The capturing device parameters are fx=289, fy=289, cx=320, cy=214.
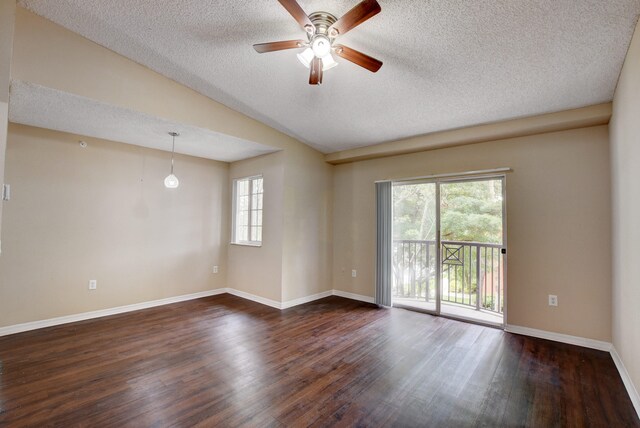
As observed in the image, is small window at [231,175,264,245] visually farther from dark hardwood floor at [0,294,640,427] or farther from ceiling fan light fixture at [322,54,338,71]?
ceiling fan light fixture at [322,54,338,71]

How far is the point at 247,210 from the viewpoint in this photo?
524cm

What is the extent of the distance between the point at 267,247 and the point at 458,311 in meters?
2.96

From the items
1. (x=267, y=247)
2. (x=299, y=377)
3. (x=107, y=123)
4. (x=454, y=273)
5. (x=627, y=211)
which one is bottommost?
(x=299, y=377)

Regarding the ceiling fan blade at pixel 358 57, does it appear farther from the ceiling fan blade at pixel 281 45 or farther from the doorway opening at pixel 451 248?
the doorway opening at pixel 451 248

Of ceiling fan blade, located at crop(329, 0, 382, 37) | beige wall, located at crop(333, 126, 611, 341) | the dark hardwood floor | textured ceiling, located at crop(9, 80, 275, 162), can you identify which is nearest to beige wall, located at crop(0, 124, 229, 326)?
textured ceiling, located at crop(9, 80, 275, 162)

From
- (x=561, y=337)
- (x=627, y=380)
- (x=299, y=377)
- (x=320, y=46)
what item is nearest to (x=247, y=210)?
(x=299, y=377)

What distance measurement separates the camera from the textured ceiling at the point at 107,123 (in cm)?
271

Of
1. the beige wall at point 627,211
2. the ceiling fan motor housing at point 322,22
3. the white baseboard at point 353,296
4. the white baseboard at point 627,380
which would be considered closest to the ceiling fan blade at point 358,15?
the ceiling fan motor housing at point 322,22

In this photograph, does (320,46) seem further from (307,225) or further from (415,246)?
(415,246)

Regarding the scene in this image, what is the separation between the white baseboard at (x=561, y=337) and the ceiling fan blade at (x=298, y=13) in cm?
384

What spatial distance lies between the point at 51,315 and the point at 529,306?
5.76m

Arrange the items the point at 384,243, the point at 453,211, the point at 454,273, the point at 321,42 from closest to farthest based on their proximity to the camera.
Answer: the point at 321,42 < the point at 453,211 < the point at 454,273 < the point at 384,243

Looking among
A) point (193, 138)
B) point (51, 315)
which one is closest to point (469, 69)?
point (193, 138)

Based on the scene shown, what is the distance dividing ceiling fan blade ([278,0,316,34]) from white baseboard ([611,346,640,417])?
11.2ft
